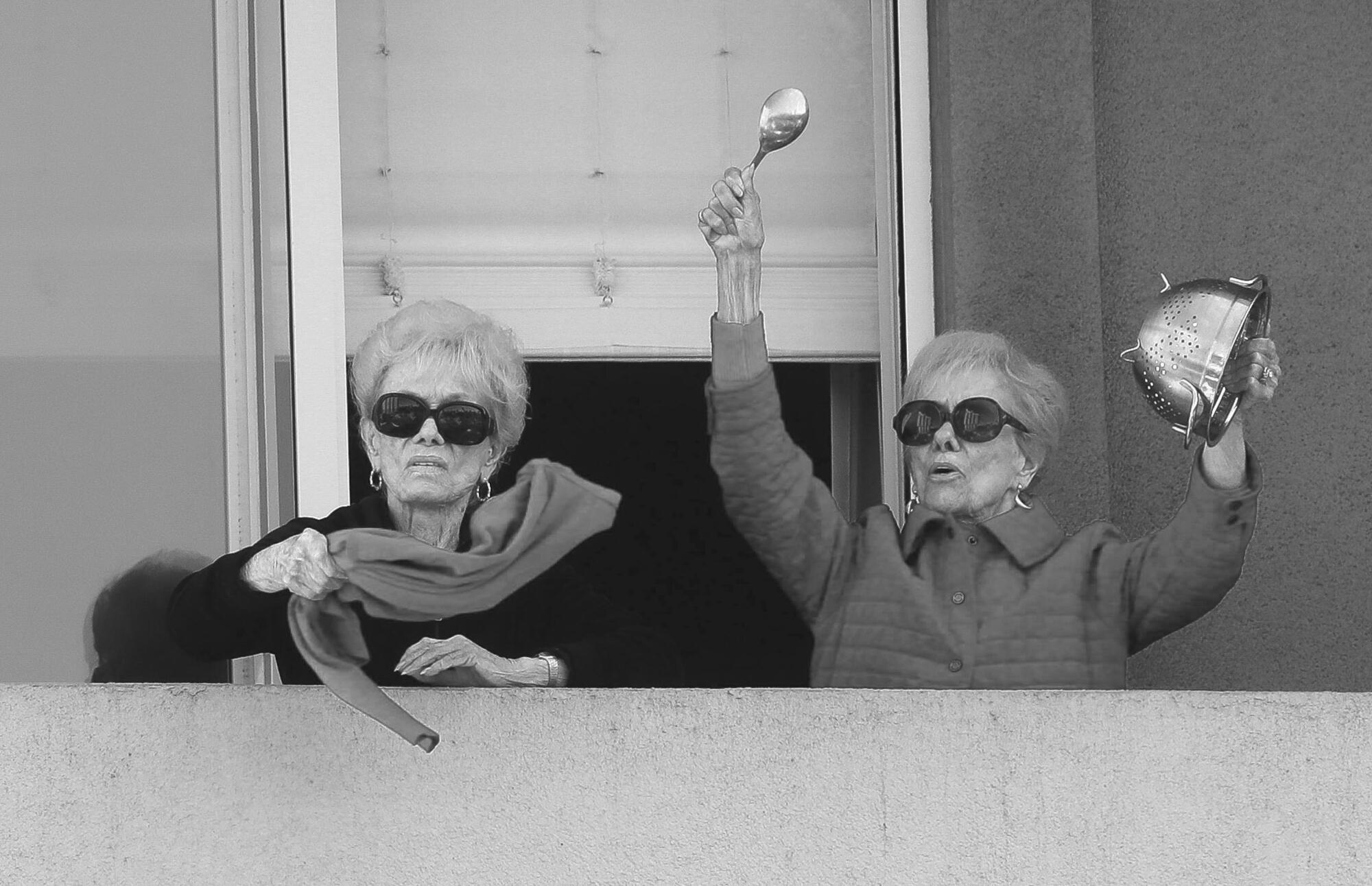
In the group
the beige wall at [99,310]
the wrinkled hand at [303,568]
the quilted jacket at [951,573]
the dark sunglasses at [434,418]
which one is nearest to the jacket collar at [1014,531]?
the quilted jacket at [951,573]

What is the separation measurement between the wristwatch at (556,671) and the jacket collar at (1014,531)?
593mm

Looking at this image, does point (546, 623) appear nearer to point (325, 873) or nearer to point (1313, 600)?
point (325, 873)

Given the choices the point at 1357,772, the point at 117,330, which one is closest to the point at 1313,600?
the point at 1357,772

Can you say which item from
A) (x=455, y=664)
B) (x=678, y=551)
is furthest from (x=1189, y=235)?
(x=455, y=664)

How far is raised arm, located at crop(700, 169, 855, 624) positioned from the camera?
286cm

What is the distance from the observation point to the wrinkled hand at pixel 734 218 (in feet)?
9.39

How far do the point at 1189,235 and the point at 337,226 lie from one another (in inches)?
64.3

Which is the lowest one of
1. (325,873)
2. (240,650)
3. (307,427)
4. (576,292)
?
(325,873)

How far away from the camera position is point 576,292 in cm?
392

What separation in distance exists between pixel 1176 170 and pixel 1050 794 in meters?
1.68

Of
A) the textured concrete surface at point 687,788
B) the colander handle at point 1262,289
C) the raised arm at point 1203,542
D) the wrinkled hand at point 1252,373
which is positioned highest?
the colander handle at point 1262,289

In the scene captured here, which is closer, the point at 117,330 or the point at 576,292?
the point at 117,330

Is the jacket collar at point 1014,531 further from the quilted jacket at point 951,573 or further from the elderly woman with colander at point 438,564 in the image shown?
the elderly woman with colander at point 438,564

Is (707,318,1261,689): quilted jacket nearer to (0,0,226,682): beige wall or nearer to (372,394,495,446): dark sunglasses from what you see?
(372,394,495,446): dark sunglasses
